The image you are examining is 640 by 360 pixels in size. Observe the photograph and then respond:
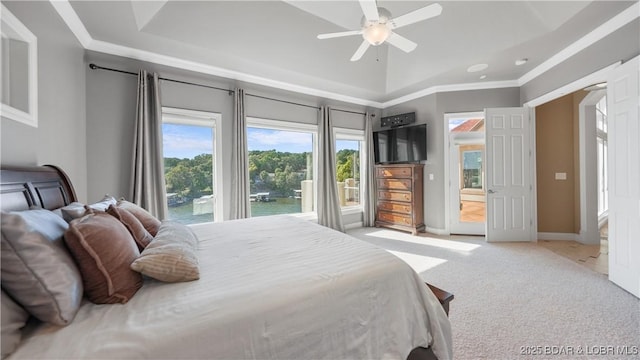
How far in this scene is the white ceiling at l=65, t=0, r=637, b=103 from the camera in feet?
8.50

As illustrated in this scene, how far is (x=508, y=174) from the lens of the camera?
420 cm

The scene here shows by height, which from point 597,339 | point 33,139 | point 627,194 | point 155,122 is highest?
point 155,122

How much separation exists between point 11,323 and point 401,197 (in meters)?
4.85

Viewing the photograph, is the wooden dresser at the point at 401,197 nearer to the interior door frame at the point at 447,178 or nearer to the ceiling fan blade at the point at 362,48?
the interior door frame at the point at 447,178

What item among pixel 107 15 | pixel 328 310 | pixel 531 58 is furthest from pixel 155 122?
pixel 531 58

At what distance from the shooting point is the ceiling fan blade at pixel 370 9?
6.50 feet

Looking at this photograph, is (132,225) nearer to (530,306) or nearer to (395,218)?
(530,306)

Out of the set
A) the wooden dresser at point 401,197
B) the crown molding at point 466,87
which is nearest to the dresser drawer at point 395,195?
the wooden dresser at point 401,197

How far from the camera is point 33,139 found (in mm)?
1840

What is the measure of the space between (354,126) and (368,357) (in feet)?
15.0

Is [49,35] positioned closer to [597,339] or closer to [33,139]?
[33,139]

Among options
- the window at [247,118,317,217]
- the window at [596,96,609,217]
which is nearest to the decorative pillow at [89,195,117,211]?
the window at [247,118,317,217]

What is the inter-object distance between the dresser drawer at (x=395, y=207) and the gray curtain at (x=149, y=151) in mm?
3889

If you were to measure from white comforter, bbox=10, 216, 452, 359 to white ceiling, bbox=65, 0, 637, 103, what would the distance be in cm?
256
